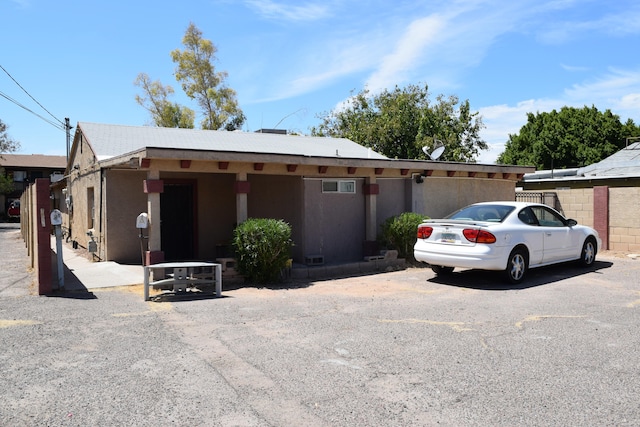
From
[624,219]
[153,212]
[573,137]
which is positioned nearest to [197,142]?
[153,212]

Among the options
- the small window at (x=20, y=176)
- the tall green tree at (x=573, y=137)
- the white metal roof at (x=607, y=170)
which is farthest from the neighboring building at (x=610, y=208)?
the small window at (x=20, y=176)

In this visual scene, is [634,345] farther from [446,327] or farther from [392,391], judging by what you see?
[392,391]

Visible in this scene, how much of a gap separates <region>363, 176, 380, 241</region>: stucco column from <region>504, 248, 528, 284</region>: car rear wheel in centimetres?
393

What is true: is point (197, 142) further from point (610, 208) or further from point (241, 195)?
point (610, 208)

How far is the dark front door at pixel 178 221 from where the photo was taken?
44.5 feet

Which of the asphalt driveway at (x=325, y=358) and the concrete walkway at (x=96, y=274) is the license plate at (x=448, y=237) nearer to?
the asphalt driveway at (x=325, y=358)

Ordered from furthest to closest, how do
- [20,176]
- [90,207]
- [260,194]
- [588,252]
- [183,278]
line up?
1. [20,176]
2. [90,207]
3. [260,194]
4. [588,252]
5. [183,278]

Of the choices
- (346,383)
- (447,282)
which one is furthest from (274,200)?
(346,383)

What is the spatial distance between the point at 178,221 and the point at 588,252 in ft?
32.3

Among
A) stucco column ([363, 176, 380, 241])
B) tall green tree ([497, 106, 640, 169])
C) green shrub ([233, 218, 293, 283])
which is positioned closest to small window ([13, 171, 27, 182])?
tall green tree ([497, 106, 640, 169])

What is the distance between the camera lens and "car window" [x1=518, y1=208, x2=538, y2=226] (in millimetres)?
9672

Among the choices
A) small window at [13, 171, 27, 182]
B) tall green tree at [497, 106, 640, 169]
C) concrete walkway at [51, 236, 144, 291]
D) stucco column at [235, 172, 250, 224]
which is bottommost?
concrete walkway at [51, 236, 144, 291]

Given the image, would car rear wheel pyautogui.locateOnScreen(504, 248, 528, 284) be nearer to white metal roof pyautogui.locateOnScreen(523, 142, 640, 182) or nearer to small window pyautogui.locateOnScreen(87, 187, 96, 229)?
white metal roof pyautogui.locateOnScreen(523, 142, 640, 182)

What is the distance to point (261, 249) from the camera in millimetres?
9570
